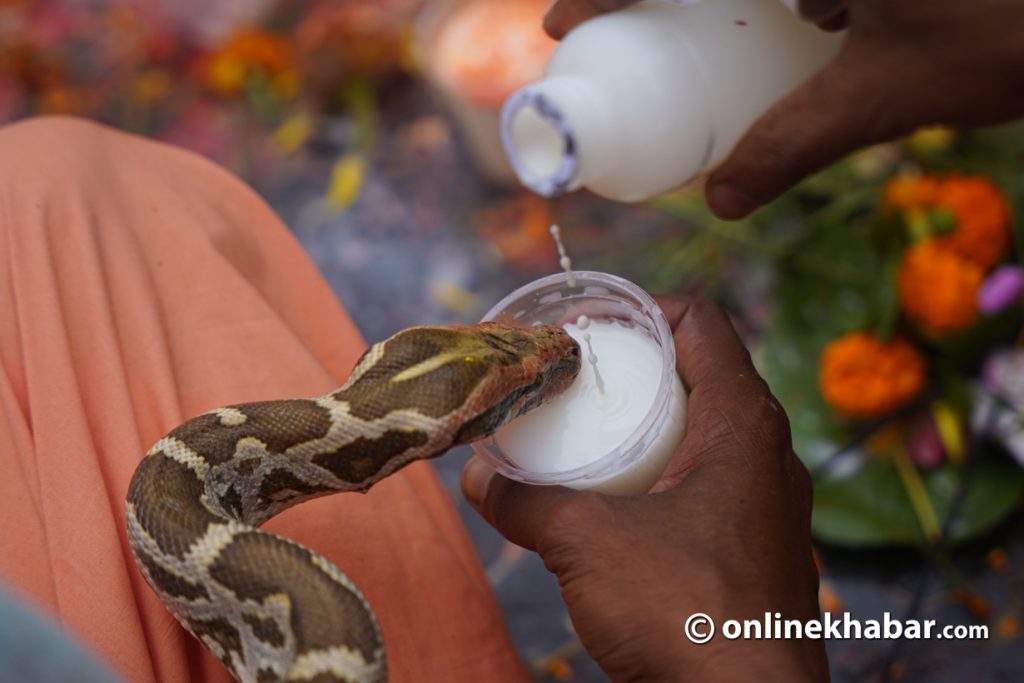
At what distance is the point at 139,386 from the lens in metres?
2.38

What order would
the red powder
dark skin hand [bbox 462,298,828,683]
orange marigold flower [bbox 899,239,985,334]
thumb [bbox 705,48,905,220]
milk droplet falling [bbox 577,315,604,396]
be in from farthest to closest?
the red powder → orange marigold flower [bbox 899,239,985,334] → milk droplet falling [bbox 577,315,604,396] → thumb [bbox 705,48,905,220] → dark skin hand [bbox 462,298,828,683]

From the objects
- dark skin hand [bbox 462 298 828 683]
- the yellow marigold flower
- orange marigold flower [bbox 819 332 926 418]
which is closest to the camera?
dark skin hand [bbox 462 298 828 683]

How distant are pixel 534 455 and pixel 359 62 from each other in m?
3.43

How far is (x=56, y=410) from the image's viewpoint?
87.0 inches

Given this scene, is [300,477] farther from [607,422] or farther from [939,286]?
[939,286]

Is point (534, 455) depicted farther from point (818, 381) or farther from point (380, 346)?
point (818, 381)

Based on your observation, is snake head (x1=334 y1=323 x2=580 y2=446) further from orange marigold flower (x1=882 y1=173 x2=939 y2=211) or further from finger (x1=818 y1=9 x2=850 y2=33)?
orange marigold flower (x1=882 y1=173 x2=939 y2=211)

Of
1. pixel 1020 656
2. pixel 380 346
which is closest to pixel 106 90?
pixel 380 346

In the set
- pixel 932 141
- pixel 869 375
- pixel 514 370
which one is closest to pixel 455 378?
pixel 514 370

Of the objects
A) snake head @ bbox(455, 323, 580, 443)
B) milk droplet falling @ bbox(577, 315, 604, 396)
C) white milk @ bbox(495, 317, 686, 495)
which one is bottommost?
white milk @ bbox(495, 317, 686, 495)

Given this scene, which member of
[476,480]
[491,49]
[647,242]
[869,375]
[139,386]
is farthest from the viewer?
[647,242]

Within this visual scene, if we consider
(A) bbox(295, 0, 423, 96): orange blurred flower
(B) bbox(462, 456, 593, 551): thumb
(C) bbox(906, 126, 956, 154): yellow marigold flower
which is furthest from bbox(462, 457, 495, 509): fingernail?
(A) bbox(295, 0, 423, 96): orange blurred flower

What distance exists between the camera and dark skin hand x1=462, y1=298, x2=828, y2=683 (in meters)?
1.81

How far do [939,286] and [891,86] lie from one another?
4.92 feet
